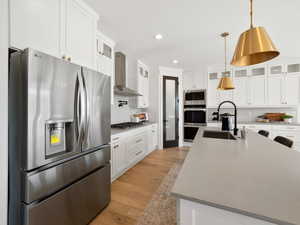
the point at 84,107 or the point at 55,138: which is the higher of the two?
the point at 84,107

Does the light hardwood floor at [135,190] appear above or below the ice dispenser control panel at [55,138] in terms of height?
below

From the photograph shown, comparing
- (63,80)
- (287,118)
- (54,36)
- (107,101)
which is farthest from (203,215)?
(287,118)

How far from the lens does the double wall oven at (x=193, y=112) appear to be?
454 centimetres

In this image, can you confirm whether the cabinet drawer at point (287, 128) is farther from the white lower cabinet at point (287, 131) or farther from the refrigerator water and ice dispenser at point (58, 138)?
the refrigerator water and ice dispenser at point (58, 138)

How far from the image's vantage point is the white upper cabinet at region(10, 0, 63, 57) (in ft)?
3.61

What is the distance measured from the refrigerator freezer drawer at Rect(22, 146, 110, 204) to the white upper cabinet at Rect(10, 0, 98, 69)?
1.01 metres

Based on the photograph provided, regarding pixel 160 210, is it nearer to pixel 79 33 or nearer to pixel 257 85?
pixel 79 33

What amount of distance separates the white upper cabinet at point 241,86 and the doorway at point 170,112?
177 centimetres

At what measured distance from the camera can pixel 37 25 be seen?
125 centimetres

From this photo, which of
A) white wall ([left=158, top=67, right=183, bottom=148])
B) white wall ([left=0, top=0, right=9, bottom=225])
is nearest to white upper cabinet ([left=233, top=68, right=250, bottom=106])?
white wall ([left=158, top=67, right=183, bottom=148])

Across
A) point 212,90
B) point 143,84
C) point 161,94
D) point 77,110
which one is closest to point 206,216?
point 77,110

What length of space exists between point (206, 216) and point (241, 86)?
4.58 metres

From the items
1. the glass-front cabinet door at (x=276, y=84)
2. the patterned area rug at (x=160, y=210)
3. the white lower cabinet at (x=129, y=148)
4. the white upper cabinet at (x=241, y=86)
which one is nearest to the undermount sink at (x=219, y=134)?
the patterned area rug at (x=160, y=210)

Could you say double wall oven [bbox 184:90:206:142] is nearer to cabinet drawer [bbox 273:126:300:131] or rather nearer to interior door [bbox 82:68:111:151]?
cabinet drawer [bbox 273:126:300:131]
